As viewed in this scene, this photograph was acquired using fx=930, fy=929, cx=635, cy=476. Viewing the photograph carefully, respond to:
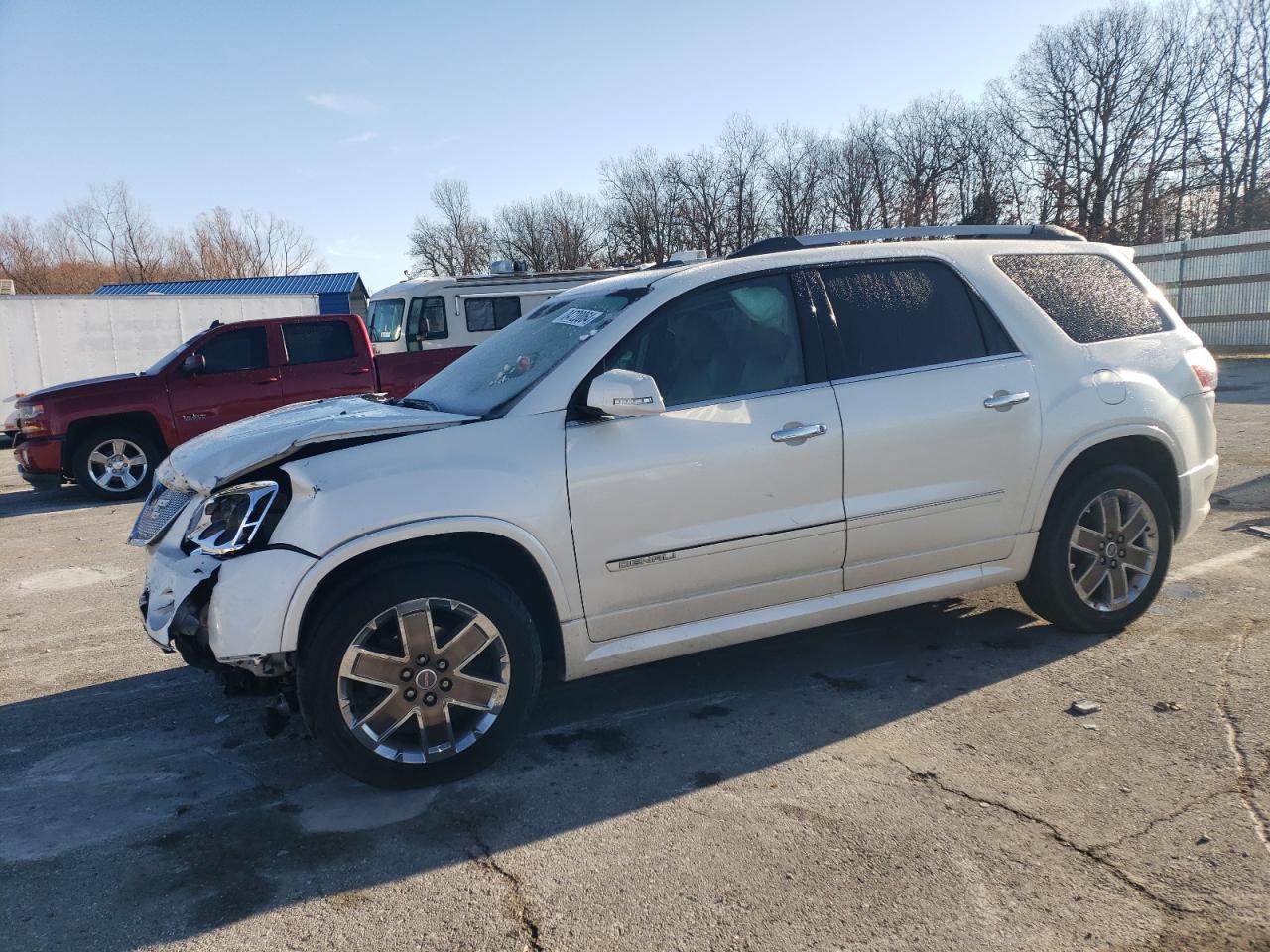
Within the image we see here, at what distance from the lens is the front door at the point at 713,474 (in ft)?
11.6

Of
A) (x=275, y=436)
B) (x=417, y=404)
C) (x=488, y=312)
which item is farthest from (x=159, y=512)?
(x=488, y=312)

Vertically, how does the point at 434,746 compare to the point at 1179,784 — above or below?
above

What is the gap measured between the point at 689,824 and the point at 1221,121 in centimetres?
5192

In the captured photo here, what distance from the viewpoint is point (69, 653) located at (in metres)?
5.17

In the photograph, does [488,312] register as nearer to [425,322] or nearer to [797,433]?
[425,322]

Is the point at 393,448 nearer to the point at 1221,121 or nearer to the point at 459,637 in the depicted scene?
the point at 459,637

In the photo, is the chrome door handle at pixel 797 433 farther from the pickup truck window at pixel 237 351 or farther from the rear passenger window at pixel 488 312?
the rear passenger window at pixel 488 312

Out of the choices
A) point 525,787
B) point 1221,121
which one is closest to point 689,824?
point 525,787

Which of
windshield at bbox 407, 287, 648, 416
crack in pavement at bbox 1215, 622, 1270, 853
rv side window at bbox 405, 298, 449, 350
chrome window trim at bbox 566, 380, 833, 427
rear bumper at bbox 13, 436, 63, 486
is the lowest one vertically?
crack in pavement at bbox 1215, 622, 1270, 853

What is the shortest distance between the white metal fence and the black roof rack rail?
816 inches

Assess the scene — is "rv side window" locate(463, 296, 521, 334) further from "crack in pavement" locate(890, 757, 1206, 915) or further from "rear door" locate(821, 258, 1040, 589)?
"crack in pavement" locate(890, 757, 1206, 915)

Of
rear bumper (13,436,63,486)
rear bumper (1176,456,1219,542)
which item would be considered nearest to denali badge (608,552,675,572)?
rear bumper (1176,456,1219,542)

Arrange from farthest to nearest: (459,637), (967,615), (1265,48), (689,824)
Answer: (1265,48)
(967,615)
(459,637)
(689,824)

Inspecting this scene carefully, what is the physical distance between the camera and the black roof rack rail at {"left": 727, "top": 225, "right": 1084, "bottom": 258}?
4.33 metres
